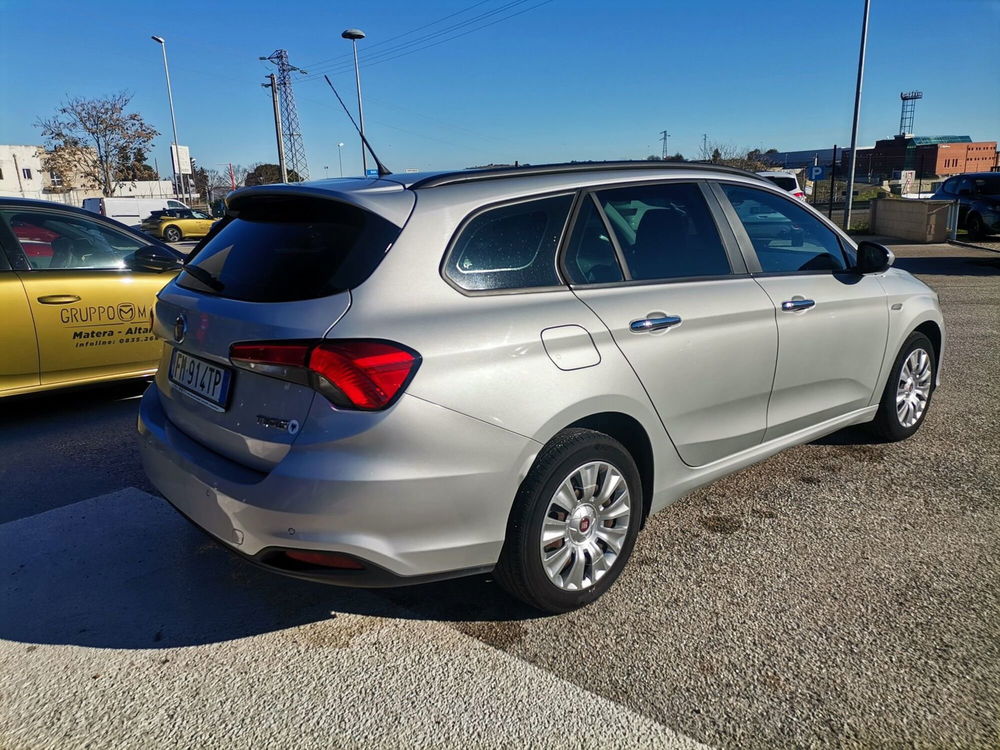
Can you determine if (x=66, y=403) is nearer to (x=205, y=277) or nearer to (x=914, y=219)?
(x=205, y=277)

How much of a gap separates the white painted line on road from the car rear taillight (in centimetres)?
101

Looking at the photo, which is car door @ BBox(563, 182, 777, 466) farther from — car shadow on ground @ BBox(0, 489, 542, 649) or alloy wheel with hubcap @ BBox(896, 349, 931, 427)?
alloy wheel with hubcap @ BBox(896, 349, 931, 427)

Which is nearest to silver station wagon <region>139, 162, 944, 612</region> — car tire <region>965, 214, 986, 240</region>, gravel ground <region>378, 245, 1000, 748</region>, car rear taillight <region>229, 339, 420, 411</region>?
car rear taillight <region>229, 339, 420, 411</region>

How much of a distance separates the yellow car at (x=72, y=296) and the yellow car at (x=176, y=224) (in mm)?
30759

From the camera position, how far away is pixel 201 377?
111 inches

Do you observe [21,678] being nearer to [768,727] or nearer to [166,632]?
[166,632]

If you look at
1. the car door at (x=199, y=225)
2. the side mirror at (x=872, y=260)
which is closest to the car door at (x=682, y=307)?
the side mirror at (x=872, y=260)

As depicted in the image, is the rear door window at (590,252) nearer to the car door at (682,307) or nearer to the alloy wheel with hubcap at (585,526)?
the car door at (682,307)

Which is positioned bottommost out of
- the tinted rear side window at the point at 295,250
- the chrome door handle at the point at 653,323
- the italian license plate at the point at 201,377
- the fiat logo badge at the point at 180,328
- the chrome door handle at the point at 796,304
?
the italian license plate at the point at 201,377

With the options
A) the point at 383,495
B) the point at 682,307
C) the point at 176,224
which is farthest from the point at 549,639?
the point at 176,224

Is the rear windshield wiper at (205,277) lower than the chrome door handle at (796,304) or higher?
higher

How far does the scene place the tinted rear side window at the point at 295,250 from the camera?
2537mm

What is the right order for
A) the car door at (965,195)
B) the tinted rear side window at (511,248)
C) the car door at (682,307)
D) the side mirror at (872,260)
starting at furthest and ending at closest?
1. the car door at (965,195)
2. the side mirror at (872,260)
3. the car door at (682,307)
4. the tinted rear side window at (511,248)

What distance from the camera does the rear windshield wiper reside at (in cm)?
291
